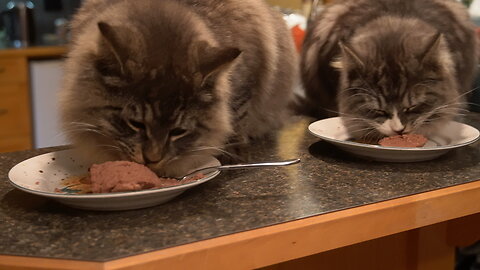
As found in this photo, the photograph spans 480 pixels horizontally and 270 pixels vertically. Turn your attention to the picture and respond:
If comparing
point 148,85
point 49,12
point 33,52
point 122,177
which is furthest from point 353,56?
point 49,12

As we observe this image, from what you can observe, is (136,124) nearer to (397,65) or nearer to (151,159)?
(151,159)

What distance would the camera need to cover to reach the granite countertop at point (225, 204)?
3.06 feet

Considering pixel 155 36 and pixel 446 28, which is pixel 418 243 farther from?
pixel 155 36

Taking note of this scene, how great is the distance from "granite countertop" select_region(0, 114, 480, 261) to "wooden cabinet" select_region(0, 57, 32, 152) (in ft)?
8.28

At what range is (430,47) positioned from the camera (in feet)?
5.02

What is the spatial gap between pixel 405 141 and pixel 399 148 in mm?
146

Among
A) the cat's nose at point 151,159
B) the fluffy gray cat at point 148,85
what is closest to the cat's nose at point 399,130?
the fluffy gray cat at point 148,85

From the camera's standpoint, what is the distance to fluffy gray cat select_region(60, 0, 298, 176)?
109cm

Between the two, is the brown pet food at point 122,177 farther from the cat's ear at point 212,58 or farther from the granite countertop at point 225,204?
the cat's ear at point 212,58

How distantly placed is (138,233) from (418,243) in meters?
0.85

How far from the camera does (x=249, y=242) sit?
3.12 feet

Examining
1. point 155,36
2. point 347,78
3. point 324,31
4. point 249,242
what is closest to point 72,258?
point 249,242

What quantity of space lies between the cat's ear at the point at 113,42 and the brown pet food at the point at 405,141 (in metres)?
0.75

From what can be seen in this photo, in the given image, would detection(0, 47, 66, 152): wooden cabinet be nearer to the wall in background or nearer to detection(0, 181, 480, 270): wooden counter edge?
the wall in background
